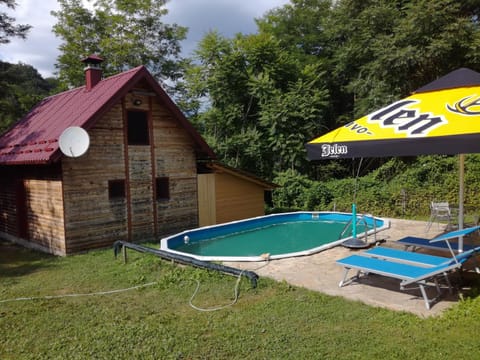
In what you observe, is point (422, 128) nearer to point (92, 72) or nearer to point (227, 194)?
point (227, 194)

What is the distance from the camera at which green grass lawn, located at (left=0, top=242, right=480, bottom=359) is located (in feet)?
13.5

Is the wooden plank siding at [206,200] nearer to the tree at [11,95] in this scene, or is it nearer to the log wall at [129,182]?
the log wall at [129,182]

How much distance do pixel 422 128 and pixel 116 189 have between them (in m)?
9.12

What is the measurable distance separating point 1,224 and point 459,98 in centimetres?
1515

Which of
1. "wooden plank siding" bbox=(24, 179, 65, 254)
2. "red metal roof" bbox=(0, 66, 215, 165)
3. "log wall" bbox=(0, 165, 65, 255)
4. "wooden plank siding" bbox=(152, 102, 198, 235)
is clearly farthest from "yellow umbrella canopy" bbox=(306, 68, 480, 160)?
"log wall" bbox=(0, 165, 65, 255)

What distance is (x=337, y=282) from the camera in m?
6.50

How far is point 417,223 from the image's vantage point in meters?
→ 12.7

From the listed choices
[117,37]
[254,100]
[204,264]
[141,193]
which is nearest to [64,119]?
[141,193]

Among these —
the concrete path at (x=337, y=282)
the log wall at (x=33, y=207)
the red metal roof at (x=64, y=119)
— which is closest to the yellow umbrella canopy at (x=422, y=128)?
the concrete path at (x=337, y=282)

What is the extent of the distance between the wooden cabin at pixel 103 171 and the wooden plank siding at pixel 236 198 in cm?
121

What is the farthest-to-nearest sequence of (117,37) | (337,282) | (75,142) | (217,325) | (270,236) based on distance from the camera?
(117,37) < (270,236) < (75,142) < (337,282) < (217,325)

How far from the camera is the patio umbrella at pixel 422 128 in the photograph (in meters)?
4.87

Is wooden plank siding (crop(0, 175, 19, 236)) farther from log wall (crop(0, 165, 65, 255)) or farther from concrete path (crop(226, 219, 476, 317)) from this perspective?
concrete path (crop(226, 219, 476, 317))

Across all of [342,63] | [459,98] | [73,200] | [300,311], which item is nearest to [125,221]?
[73,200]
